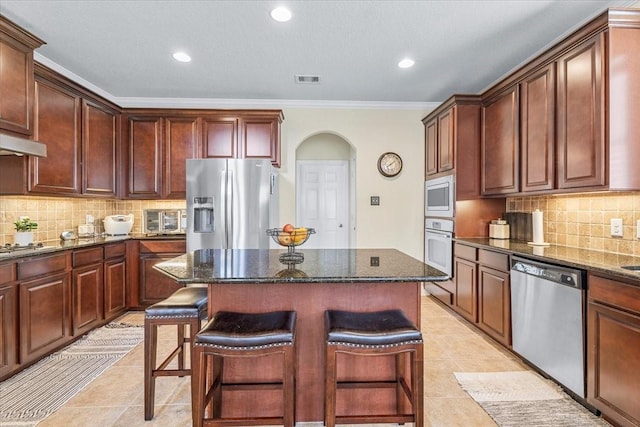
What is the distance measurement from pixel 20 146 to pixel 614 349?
156 inches

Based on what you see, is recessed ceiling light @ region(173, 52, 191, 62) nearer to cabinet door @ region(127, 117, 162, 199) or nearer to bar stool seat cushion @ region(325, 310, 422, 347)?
cabinet door @ region(127, 117, 162, 199)

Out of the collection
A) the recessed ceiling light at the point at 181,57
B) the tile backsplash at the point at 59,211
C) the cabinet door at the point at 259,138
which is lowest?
the tile backsplash at the point at 59,211

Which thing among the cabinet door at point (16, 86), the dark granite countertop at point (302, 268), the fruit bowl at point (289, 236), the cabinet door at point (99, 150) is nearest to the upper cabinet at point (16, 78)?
the cabinet door at point (16, 86)

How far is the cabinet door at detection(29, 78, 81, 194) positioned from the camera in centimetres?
280

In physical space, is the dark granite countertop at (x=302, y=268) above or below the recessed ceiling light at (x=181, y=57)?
below

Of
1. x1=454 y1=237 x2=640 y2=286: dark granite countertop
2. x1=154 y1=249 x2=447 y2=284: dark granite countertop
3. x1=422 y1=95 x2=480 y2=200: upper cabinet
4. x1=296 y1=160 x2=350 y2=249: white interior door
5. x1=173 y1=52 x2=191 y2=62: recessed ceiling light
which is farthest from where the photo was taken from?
x1=296 y1=160 x2=350 y2=249: white interior door

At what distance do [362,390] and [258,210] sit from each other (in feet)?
7.43

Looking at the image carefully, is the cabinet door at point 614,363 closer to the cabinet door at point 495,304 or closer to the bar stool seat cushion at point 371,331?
the cabinet door at point 495,304

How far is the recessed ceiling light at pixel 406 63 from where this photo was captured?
322cm

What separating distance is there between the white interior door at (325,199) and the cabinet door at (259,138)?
60.4 inches

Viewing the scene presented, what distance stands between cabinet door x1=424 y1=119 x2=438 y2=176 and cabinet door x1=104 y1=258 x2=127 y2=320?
12.5 ft

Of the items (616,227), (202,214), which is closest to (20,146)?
(202,214)

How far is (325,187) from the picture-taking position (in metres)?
5.53

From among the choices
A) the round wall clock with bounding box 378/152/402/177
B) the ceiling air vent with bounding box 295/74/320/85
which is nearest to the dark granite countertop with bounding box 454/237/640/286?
the round wall clock with bounding box 378/152/402/177
